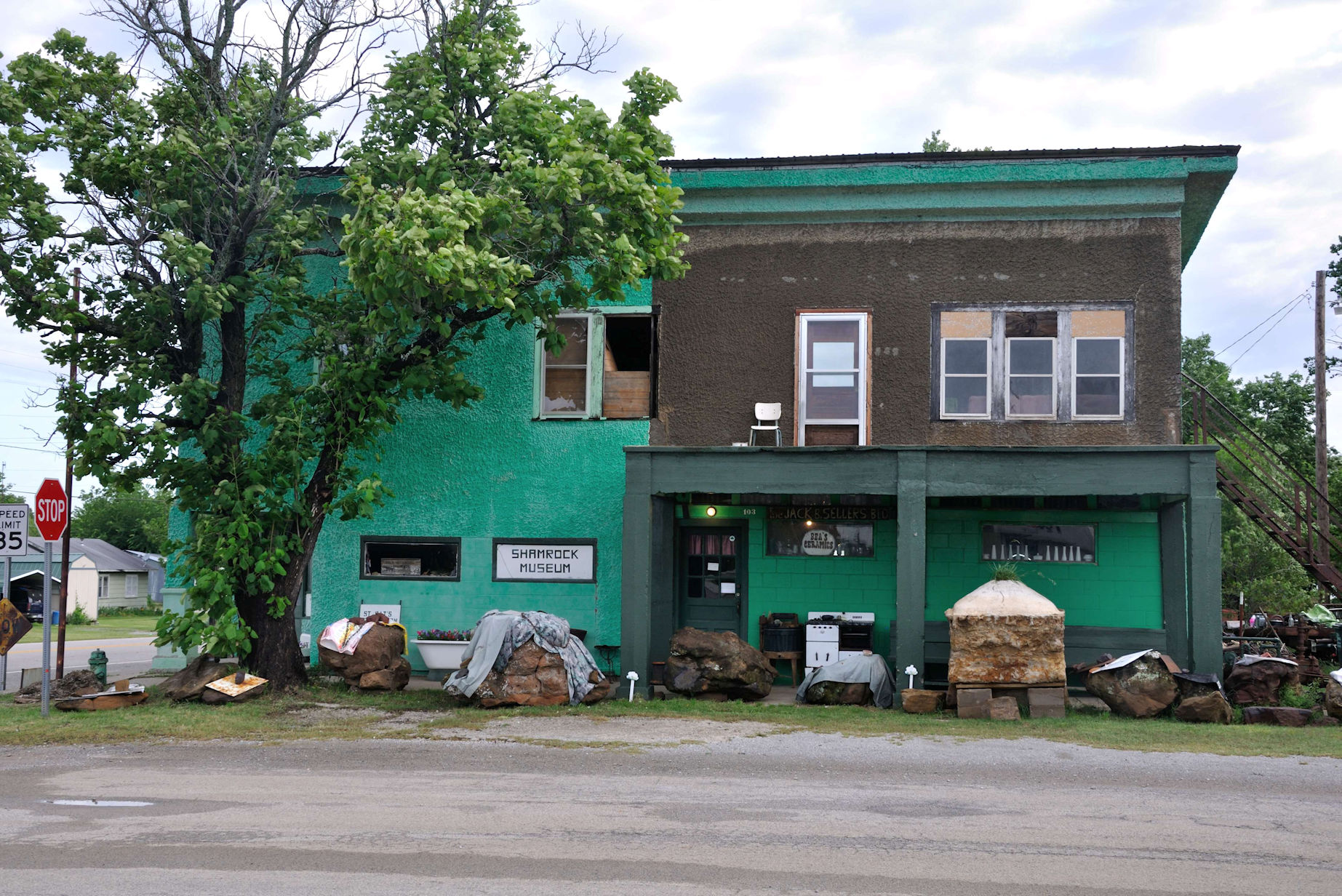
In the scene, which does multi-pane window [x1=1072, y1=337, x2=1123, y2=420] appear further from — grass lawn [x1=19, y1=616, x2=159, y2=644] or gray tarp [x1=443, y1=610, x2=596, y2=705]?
grass lawn [x1=19, y1=616, x2=159, y2=644]

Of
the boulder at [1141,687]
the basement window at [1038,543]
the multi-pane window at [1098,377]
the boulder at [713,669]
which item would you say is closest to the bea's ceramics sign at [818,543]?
the basement window at [1038,543]

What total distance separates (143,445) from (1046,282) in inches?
477

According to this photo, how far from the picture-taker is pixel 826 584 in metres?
15.8

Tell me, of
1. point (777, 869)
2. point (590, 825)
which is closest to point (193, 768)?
point (590, 825)

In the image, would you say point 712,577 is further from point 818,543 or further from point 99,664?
point 99,664

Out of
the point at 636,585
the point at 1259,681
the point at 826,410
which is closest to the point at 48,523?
the point at 636,585

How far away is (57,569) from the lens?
48.2 m

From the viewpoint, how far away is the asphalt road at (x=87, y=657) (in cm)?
1942

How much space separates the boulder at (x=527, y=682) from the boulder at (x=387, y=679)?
1818 mm

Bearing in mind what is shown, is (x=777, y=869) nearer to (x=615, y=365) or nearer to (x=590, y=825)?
(x=590, y=825)

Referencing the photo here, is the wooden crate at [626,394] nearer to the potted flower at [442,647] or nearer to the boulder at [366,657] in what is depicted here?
the potted flower at [442,647]

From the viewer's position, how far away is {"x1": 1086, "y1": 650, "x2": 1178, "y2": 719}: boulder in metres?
12.5

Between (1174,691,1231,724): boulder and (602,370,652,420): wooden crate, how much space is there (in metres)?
8.03

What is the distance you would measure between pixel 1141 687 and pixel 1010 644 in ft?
5.16
